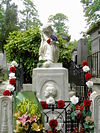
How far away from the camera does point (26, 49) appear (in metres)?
12.2

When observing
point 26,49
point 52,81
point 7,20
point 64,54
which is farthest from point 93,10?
point 7,20

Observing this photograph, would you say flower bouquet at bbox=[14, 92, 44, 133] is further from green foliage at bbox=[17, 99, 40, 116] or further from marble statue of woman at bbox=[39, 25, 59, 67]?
marble statue of woman at bbox=[39, 25, 59, 67]

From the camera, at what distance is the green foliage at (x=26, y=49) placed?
12.3 m

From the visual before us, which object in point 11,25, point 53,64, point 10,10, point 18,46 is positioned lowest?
point 53,64

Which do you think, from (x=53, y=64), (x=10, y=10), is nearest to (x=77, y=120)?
(x=53, y=64)

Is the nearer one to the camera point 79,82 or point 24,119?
point 24,119

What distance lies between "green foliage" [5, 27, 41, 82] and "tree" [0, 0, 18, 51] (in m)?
18.4

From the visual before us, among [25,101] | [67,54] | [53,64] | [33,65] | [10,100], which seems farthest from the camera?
[67,54]

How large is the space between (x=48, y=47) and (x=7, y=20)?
2629cm

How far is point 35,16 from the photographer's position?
34.0 metres

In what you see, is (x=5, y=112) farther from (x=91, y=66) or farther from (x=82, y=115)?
(x=91, y=66)

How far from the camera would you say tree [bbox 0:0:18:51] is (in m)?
30.8

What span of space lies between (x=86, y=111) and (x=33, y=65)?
8.29m

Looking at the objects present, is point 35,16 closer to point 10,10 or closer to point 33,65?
point 10,10
